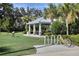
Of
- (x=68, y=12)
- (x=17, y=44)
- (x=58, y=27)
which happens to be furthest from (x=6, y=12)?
(x=68, y=12)

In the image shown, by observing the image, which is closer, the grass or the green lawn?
the green lawn

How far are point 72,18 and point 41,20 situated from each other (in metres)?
0.66

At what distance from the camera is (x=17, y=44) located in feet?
25.7

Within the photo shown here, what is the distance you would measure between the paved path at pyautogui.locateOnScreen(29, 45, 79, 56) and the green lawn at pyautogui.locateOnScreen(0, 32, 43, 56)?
16cm

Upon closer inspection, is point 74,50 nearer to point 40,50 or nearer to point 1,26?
point 40,50

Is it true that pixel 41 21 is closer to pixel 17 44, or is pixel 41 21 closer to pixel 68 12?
pixel 68 12

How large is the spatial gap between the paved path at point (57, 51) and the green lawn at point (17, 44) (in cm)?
16

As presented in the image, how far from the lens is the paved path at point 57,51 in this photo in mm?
7738

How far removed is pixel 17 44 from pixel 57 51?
2.82ft

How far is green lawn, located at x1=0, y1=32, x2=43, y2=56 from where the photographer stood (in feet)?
25.5

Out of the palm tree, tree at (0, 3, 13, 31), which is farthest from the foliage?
tree at (0, 3, 13, 31)

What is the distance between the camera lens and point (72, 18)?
309 inches

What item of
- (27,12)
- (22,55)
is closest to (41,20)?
(27,12)

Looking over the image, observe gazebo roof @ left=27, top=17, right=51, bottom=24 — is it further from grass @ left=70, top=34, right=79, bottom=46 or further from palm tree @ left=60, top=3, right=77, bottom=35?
grass @ left=70, top=34, right=79, bottom=46
